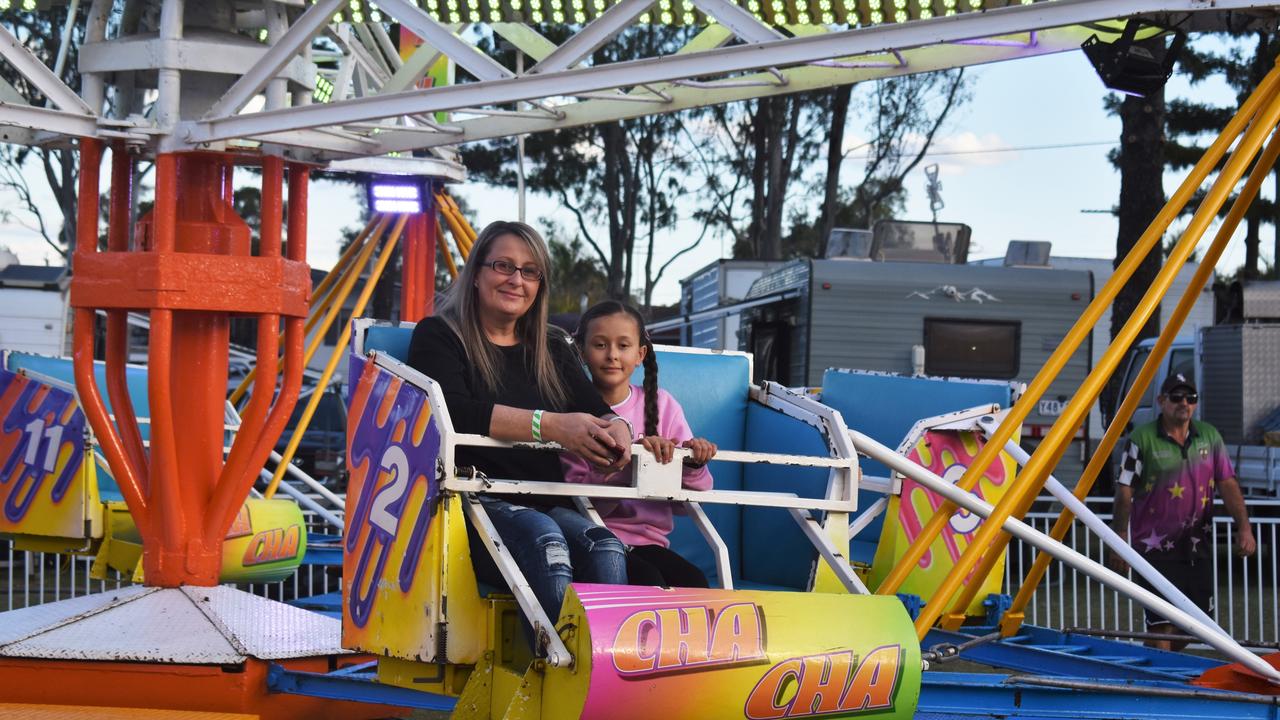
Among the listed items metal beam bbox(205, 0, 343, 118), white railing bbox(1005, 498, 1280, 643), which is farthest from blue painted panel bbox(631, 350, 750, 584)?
white railing bbox(1005, 498, 1280, 643)

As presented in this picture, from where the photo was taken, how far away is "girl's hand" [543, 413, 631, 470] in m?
4.56

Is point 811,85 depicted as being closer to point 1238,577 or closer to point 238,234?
point 238,234

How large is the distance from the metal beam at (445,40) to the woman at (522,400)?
1.86m

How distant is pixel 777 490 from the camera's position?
6652 mm

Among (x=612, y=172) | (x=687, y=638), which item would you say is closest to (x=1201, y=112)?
(x=612, y=172)

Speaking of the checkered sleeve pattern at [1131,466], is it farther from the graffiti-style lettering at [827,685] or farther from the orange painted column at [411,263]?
the orange painted column at [411,263]

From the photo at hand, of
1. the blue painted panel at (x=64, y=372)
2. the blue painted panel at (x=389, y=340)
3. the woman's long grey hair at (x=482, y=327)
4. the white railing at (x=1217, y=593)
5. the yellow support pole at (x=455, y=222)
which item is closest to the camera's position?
the woman's long grey hair at (x=482, y=327)

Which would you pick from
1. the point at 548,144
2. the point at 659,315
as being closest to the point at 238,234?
the point at 548,144

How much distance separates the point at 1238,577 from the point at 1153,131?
478cm

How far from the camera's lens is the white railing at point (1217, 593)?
34.9 ft

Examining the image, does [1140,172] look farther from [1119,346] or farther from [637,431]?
[637,431]

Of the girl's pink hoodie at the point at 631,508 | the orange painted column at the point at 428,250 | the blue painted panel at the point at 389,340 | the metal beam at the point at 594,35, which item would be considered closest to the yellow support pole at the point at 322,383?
the orange painted column at the point at 428,250

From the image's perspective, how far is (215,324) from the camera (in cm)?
739

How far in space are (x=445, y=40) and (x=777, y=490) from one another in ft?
8.24
